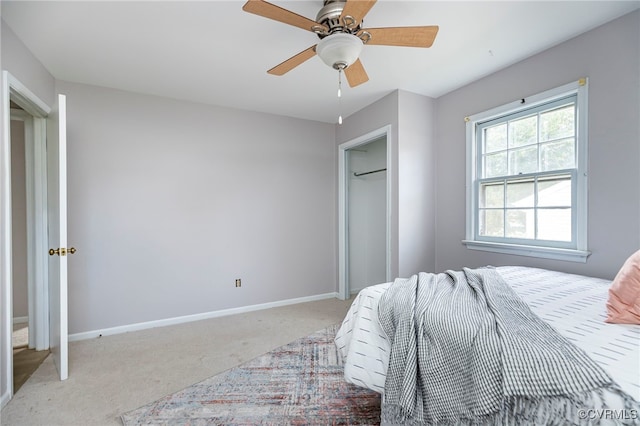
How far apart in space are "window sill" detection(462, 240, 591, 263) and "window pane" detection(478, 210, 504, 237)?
0.37 feet

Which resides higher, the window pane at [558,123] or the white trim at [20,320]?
the window pane at [558,123]

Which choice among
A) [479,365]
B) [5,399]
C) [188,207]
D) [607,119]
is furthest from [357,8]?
[5,399]

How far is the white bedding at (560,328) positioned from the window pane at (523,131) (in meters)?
1.16

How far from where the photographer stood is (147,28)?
199 cm

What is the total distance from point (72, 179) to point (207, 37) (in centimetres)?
199

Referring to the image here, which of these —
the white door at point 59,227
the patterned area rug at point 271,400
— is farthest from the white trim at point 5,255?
the patterned area rug at point 271,400

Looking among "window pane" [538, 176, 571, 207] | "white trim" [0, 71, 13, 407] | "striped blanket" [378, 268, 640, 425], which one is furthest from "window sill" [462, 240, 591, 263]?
"white trim" [0, 71, 13, 407]

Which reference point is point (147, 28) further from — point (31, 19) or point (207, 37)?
point (31, 19)

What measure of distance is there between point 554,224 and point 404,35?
1916 millimetres

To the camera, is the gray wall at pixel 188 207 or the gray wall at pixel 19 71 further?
the gray wall at pixel 188 207

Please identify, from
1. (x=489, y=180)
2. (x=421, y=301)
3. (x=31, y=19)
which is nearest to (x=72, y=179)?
(x=31, y=19)

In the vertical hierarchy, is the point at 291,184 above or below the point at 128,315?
above

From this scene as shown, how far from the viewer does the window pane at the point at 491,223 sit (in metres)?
2.70

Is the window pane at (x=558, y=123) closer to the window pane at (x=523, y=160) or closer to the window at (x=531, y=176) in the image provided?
the window at (x=531, y=176)
